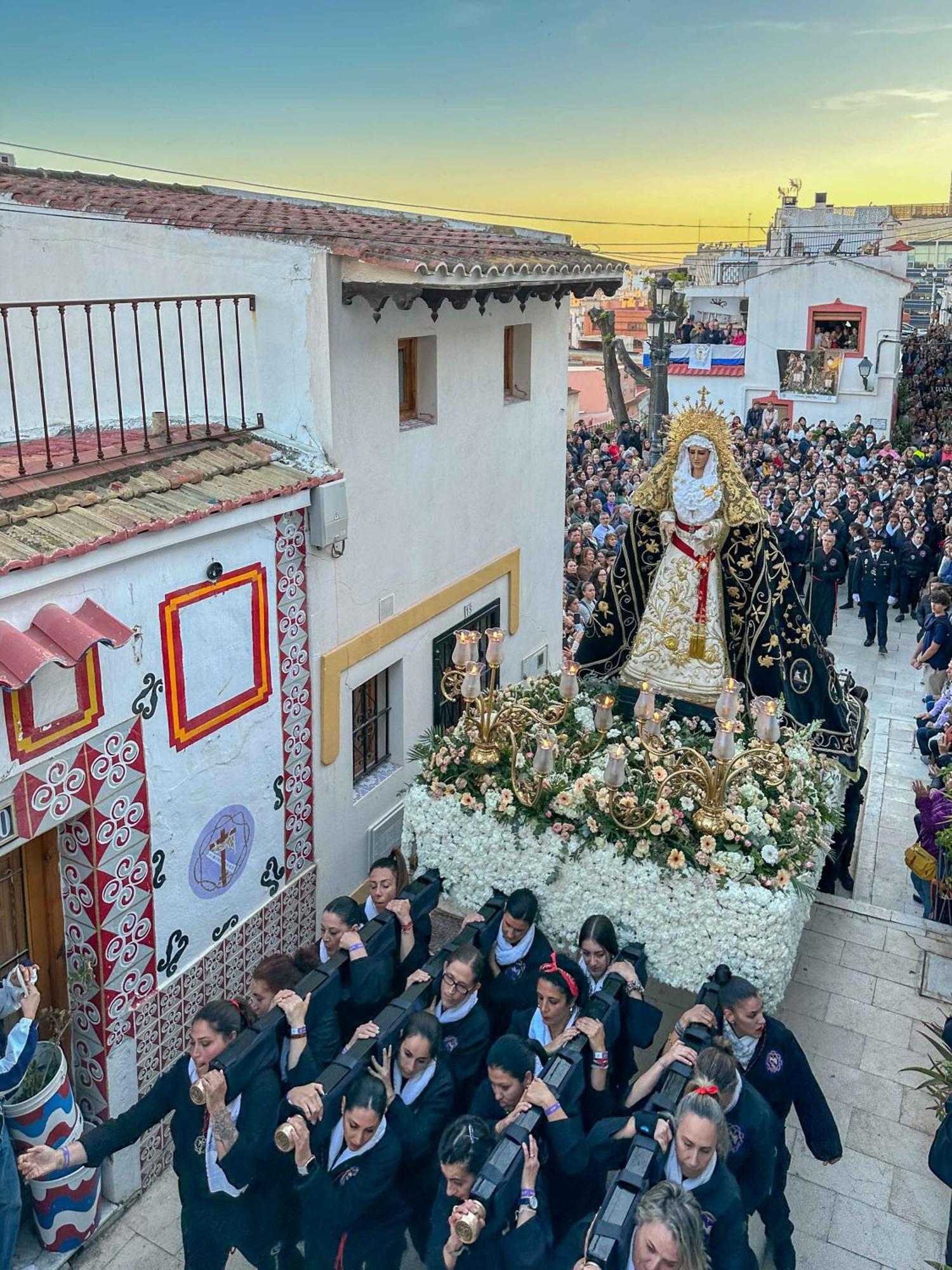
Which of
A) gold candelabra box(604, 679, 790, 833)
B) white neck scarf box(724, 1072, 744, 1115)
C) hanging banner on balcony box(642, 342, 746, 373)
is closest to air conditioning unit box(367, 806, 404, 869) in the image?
gold candelabra box(604, 679, 790, 833)

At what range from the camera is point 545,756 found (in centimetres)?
640

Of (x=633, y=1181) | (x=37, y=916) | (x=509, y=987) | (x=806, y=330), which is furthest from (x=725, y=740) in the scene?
(x=806, y=330)

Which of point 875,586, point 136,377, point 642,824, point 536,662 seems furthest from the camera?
Result: point 875,586

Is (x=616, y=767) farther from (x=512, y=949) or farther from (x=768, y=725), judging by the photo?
(x=512, y=949)

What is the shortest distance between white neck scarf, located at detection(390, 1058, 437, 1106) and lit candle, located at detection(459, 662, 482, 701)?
225cm

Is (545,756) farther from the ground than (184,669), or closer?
closer

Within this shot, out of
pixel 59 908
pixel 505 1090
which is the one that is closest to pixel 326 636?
pixel 59 908

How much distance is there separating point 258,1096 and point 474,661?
2.82m

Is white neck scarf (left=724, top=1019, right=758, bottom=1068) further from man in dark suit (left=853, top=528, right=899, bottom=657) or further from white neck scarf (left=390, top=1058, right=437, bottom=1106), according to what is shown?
man in dark suit (left=853, top=528, right=899, bottom=657)

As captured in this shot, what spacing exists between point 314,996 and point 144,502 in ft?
8.84

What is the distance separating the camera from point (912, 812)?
1042cm

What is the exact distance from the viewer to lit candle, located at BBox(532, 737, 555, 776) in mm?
6391

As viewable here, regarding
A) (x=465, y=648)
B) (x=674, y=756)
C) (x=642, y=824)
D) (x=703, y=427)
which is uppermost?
(x=703, y=427)

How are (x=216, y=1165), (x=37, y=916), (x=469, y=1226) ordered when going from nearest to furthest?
(x=469, y=1226) < (x=216, y=1165) < (x=37, y=916)
